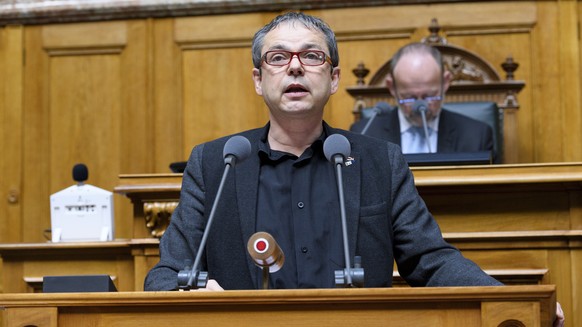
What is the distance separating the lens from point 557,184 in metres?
3.24

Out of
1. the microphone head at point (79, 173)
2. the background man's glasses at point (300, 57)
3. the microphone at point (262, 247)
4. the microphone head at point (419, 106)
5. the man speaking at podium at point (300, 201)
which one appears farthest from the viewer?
the microphone head at point (419, 106)

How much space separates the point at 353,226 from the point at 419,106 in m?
2.05

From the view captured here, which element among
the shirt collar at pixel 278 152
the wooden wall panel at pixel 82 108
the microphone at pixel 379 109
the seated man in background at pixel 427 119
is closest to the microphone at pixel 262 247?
the shirt collar at pixel 278 152

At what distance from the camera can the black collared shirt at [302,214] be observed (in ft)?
7.81

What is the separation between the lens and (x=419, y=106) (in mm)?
4422

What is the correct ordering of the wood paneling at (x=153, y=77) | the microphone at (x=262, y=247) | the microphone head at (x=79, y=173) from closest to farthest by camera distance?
the microphone at (x=262, y=247)
the microphone head at (x=79, y=173)
the wood paneling at (x=153, y=77)

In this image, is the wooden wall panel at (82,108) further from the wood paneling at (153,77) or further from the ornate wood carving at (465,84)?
the ornate wood carving at (465,84)

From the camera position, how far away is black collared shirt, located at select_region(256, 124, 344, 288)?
2.38 m

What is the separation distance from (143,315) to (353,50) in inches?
159

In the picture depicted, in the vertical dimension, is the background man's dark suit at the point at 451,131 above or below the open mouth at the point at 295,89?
above

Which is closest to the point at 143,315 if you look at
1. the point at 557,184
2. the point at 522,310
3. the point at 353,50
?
the point at 522,310

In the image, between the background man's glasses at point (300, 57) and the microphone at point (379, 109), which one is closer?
the background man's glasses at point (300, 57)

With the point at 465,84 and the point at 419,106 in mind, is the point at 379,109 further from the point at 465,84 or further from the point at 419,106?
the point at 465,84

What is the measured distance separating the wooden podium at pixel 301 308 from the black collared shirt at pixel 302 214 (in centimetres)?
48
